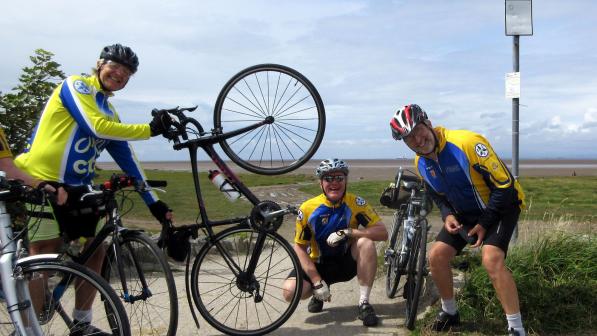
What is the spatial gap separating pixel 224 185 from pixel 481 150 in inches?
75.7

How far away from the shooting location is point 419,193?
4949mm

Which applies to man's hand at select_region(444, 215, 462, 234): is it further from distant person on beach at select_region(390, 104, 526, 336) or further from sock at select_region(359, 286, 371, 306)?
sock at select_region(359, 286, 371, 306)

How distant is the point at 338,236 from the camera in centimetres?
456

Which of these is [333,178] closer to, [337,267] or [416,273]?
[337,267]

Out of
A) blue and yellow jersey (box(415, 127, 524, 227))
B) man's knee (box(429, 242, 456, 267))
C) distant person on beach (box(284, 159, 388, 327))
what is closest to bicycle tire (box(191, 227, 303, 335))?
distant person on beach (box(284, 159, 388, 327))

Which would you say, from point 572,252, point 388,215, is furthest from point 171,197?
point 572,252

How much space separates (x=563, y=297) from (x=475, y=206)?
3.91 feet


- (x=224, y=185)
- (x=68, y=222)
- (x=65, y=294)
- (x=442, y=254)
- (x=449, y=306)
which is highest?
(x=224, y=185)

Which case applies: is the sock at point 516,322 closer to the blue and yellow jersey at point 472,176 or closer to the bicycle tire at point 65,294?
the blue and yellow jersey at point 472,176

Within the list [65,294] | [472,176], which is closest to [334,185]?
[472,176]

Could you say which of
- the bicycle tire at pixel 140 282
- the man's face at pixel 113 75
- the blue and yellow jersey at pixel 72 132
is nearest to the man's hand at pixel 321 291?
the bicycle tire at pixel 140 282

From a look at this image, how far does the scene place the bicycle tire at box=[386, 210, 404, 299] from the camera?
4970mm

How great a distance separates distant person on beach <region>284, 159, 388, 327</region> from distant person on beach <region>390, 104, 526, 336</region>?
67 centimetres

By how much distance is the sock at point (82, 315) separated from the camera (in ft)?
12.2
